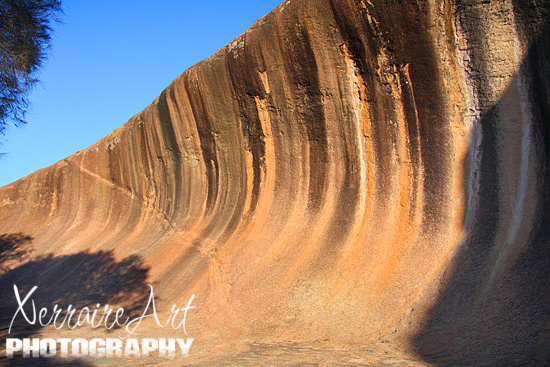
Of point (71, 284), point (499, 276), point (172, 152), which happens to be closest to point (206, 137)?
point (172, 152)

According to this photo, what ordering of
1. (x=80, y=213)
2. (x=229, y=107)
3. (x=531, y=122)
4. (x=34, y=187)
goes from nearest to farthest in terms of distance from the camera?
(x=531, y=122) < (x=229, y=107) < (x=80, y=213) < (x=34, y=187)

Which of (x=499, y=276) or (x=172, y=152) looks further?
(x=172, y=152)

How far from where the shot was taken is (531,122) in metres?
4.62

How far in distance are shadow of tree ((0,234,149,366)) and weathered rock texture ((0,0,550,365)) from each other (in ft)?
1.13

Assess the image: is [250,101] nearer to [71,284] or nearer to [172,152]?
[172,152]

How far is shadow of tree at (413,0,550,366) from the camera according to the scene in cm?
345

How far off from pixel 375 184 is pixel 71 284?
5825 mm

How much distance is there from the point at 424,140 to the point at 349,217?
134cm

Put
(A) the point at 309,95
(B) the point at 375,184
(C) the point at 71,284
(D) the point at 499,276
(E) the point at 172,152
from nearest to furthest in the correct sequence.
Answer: (D) the point at 499,276
(B) the point at 375,184
(A) the point at 309,95
(C) the point at 71,284
(E) the point at 172,152

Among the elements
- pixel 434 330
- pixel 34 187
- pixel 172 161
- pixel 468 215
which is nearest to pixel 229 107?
pixel 172 161

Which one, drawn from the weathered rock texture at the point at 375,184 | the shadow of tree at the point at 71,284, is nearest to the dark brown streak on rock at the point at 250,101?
the weathered rock texture at the point at 375,184

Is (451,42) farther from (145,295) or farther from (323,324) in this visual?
(145,295)

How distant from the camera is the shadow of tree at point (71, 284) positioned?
6734 millimetres

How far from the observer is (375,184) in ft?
18.9
